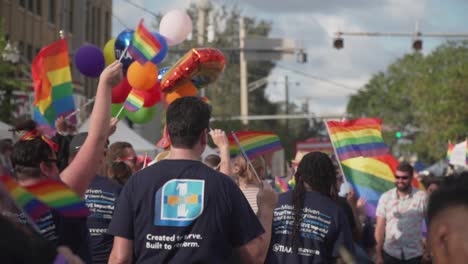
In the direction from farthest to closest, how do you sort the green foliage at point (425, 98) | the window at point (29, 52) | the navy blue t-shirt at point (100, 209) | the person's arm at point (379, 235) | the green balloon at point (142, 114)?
the green foliage at point (425, 98)
the window at point (29, 52)
the person's arm at point (379, 235)
the green balloon at point (142, 114)
the navy blue t-shirt at point (100, 209)

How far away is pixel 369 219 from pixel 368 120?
1.27m

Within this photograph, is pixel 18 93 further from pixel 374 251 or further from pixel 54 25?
pixel 54 25

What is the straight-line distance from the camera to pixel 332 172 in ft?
24.3

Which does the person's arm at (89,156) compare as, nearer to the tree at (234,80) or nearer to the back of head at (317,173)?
the back of head at (317,173)

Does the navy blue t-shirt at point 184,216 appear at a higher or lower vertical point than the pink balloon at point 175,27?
lower

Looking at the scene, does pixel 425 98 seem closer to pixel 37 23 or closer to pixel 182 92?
pixel 37 23

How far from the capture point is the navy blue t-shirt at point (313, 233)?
700 centimetres

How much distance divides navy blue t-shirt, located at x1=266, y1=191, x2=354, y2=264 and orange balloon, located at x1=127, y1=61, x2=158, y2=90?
214 centimetres

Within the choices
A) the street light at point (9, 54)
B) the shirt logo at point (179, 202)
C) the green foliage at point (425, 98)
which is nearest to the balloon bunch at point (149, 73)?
the shirt logo at point (179, 202)

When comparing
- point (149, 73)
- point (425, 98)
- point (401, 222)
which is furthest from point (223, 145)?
point (425, 98)

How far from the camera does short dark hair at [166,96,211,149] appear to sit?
5.33 meters

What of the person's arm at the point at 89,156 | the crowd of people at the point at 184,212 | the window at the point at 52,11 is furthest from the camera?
the window at the point at 52,11

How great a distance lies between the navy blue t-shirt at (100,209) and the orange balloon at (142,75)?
1631mm

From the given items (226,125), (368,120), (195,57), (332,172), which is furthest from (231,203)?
(226,125)
